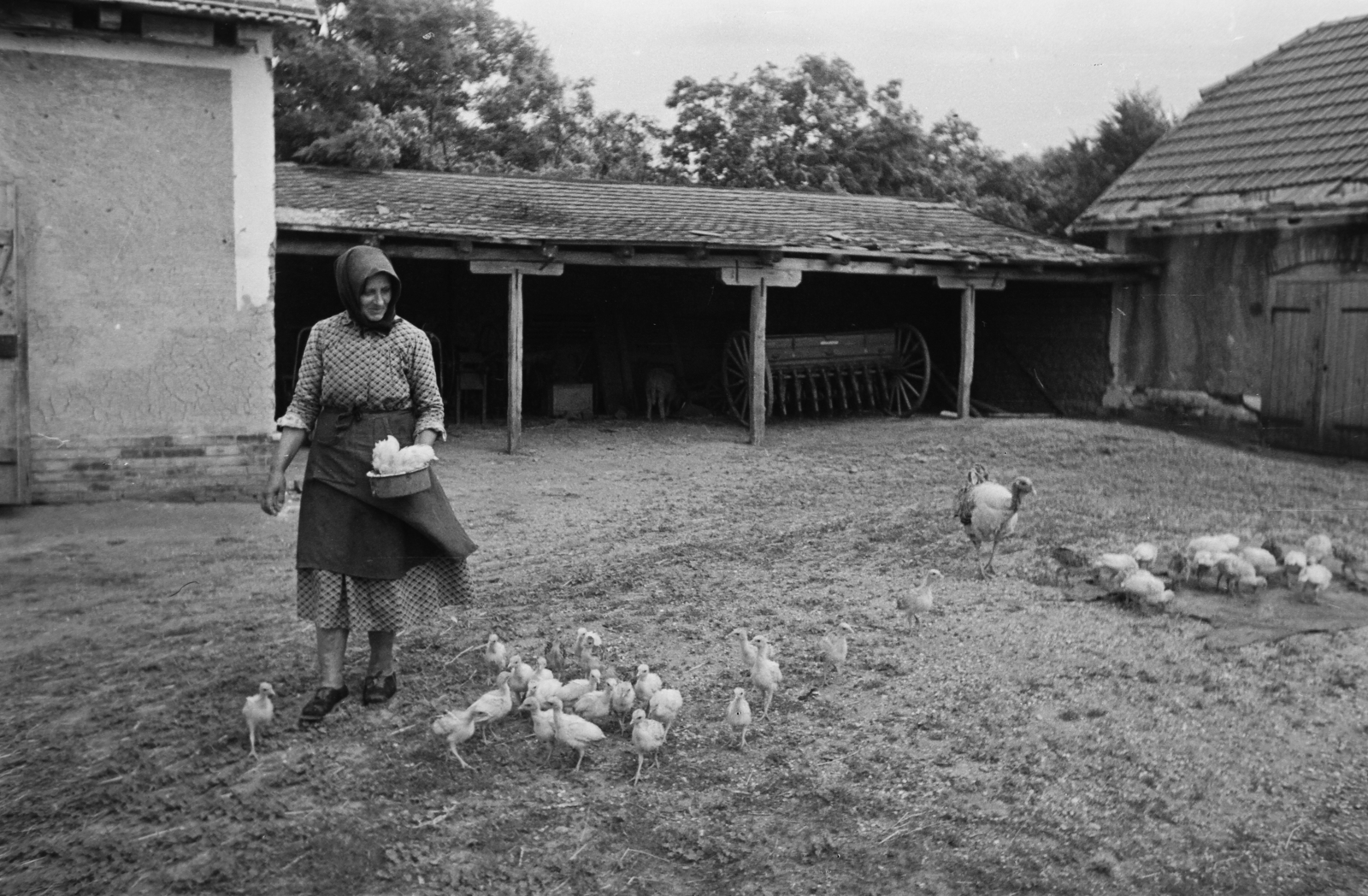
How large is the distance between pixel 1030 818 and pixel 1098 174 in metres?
25.5

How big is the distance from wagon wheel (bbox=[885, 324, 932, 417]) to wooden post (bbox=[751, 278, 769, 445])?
3.29 metres

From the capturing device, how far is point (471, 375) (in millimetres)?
16484

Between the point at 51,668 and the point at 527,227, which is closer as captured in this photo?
the point at 51,668

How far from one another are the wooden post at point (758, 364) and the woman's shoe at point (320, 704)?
31.3 feet

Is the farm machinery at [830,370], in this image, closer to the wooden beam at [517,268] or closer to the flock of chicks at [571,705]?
A: the wooden beam at [517,268]

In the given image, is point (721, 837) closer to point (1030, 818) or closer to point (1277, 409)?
point (1030, 818)

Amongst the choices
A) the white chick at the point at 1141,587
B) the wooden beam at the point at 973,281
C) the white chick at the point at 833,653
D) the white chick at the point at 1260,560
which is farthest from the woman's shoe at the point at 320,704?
the wooden beam at the point at 973,281

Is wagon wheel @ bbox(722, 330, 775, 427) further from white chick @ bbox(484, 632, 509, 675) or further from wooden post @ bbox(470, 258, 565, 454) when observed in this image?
white chick @ bbox(484, 632, 509, 675)

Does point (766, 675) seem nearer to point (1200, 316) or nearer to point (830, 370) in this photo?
point (830, 370)

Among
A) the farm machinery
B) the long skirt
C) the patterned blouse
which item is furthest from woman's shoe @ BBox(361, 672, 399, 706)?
the farm machinery

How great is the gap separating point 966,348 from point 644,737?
12264 mm

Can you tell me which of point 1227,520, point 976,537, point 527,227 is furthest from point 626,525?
point 527,227

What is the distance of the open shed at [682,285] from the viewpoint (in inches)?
541

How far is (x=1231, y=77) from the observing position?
17.6 meters
